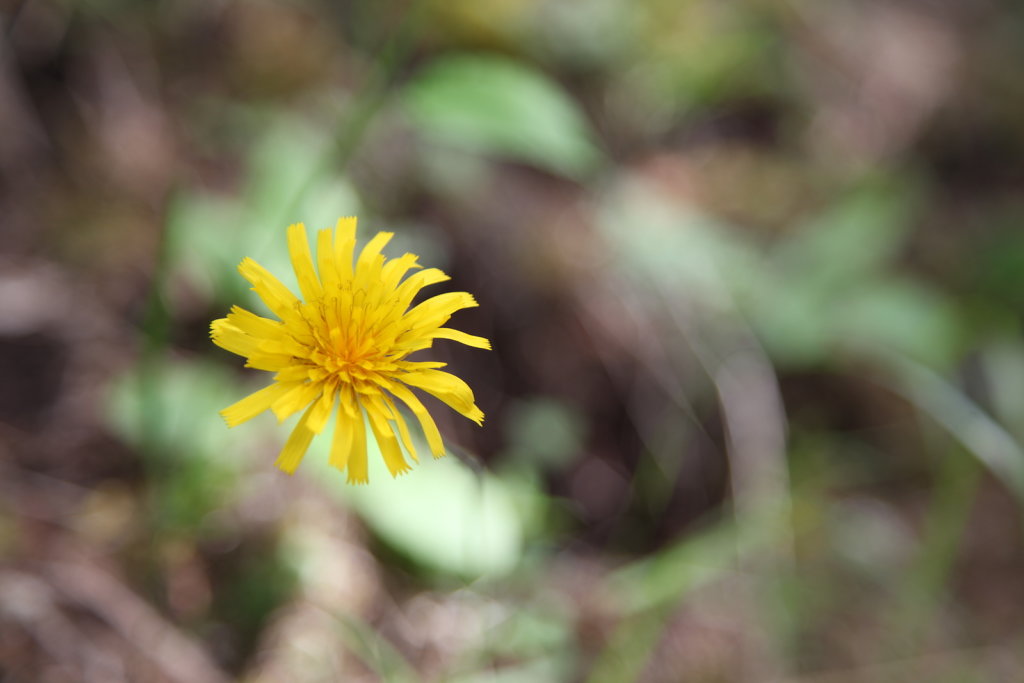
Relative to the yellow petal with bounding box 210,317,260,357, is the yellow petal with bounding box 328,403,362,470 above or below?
below

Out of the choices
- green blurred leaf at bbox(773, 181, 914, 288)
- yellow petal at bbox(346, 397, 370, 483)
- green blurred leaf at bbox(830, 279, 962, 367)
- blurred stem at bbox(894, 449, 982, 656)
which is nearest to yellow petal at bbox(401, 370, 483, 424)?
yellow petal at bbox(346, 397, 370, 483)

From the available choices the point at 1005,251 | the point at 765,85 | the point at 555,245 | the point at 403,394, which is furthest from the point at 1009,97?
the point at 403,394

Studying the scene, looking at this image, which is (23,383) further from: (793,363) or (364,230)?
(793,363)

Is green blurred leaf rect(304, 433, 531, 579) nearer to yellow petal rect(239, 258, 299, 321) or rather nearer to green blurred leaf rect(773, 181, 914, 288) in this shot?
yellow petal rect(239, 258, 299, 321)

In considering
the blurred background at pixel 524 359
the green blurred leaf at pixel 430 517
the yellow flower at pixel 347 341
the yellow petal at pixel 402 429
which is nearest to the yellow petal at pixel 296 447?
the yellow flower at pixel 347 341

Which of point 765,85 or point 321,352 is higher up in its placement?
point 765,85

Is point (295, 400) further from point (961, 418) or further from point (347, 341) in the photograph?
point (961, 418)
